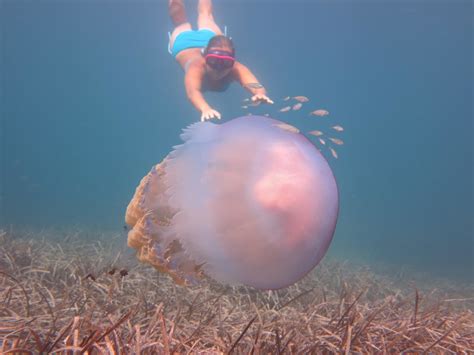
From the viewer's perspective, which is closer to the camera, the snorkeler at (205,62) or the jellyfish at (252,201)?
the jellyfish at (252,201)

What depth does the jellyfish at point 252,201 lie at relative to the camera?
1.84 meters

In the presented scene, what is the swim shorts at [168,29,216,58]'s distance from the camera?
8.28 meters

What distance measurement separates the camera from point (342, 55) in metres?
34.9

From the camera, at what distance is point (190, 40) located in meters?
8.31

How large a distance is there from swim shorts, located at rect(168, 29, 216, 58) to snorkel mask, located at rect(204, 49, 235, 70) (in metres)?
2.09

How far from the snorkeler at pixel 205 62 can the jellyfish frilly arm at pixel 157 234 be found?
232cm

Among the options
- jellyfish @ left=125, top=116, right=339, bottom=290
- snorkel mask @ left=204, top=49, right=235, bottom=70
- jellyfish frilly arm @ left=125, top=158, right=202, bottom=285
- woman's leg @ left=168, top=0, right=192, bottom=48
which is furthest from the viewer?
woman's leg @ left=168, top=0, right=192, bottom=48

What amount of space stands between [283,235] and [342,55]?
37256 mm

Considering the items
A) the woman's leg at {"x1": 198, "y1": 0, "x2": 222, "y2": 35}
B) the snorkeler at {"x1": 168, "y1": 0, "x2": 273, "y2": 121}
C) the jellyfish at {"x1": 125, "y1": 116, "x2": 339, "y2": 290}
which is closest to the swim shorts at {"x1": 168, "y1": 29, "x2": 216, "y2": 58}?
the snorkeler at {"x1": 168, "y1": 0, "x2": 273, "y2": 121}

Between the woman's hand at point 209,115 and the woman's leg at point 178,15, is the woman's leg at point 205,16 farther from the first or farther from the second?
the woman's hand at point 209,115

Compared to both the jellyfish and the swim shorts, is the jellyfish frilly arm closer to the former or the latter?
the jellyfish

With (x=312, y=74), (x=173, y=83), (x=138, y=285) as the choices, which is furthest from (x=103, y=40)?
(x=138, y=285)

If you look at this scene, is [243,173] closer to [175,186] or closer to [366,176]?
[175,186]

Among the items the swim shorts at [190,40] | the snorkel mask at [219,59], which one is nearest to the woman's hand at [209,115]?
the snorkel mask at [219,59]
